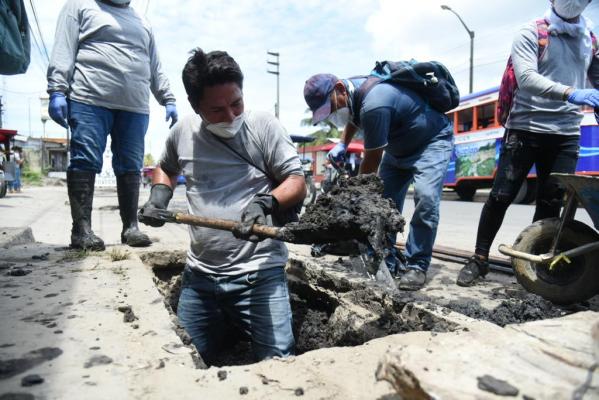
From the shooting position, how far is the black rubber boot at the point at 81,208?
3.22 m

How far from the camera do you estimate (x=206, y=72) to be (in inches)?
87.8

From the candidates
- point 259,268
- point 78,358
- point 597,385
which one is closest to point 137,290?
point 259,268

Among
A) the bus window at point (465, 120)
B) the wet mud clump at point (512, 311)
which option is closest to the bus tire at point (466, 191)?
the bus window at point (465, 120)

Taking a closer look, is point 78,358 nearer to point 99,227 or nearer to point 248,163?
point 248,163

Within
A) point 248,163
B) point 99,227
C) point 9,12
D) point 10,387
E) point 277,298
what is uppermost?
point 9,12

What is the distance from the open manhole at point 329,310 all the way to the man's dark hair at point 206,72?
115cm

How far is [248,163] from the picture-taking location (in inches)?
96.5

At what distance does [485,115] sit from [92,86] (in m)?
11.7

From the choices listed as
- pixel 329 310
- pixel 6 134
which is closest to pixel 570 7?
pixel 329 310

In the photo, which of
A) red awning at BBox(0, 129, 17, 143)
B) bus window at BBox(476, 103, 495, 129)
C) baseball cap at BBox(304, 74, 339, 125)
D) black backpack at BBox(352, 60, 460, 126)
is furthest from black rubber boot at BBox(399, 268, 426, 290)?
red awning at BBox(0, 129, 17, 143)

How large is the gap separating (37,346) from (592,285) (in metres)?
2.67

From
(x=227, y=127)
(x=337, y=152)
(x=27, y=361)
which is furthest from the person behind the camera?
(x=337, y=152)

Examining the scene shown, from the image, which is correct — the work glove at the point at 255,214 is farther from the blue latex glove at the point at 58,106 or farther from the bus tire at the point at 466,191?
the bus tire at the point at 466,191

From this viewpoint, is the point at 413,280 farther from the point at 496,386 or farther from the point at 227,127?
the point at 496,386
